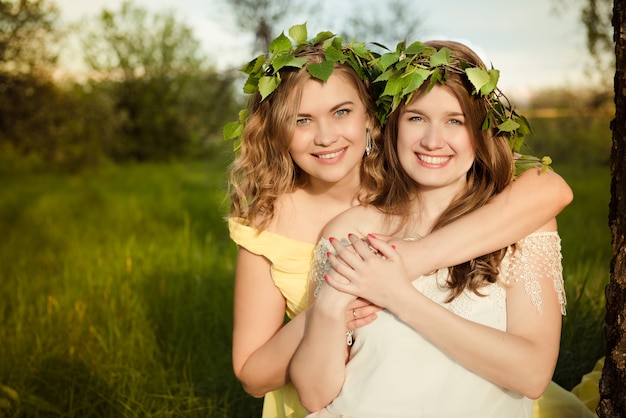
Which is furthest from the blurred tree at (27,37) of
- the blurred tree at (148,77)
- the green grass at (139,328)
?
the blurred tree at (148,77)

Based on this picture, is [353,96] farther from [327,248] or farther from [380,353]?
[380,353]

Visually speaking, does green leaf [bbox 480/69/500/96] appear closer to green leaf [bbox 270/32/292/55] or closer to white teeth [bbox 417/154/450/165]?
white teeth [bbox 417/154/450/165]

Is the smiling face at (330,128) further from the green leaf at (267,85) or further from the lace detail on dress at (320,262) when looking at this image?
the lace detail on dress at (320,262)

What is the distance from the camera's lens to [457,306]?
235cm

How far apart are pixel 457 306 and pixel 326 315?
0.45 meters

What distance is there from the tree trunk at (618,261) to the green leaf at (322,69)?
104cm

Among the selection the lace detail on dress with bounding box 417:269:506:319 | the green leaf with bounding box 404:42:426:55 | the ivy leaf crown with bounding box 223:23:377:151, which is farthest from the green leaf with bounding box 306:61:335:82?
the lace detail on dress with bounding box 417:269:506:319

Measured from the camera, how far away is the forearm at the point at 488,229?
7.74 ft

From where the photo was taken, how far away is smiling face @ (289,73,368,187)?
2.82 m

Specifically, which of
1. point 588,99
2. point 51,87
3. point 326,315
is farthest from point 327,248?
point 588,99

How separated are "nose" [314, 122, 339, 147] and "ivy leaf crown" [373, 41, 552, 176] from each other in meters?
0.24

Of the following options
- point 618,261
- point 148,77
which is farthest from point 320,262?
point 148,77

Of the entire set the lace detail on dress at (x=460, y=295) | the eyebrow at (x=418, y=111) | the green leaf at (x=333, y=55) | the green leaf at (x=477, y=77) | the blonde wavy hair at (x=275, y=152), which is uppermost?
the green leaf at (x=333, y=55)

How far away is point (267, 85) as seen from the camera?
9.47 feet
